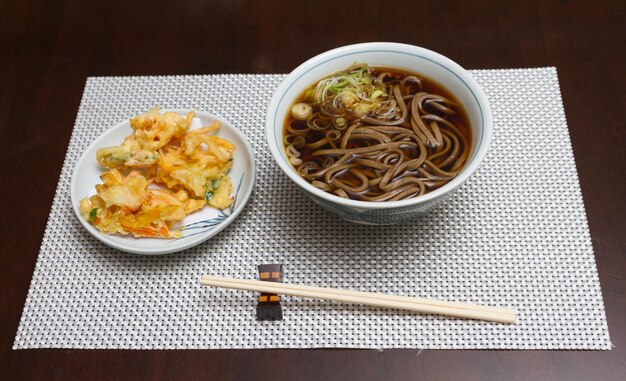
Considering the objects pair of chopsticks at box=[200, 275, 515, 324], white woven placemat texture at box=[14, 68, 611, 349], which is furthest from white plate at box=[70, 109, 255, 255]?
pair of chopsticks at box=[200, 275, 515, 324]

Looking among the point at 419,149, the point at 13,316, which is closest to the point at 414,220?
the point at 419,149

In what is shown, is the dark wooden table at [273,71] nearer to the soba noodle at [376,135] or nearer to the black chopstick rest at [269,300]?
the black chopstick rest at [269,300]

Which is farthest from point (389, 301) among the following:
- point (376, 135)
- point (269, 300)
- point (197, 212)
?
point (197, 212)

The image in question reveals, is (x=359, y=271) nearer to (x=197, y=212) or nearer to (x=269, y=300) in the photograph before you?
(x=269, y=300)

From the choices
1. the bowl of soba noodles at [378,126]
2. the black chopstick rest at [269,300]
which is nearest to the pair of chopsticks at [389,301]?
the black chopstick rest at [269,300]

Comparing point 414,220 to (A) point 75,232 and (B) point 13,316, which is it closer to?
(A) point 75,232

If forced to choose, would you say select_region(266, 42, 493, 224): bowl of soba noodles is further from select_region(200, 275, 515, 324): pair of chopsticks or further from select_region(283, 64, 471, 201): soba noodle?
select_region(200, 275, 515, 324): pair of chopsticks
